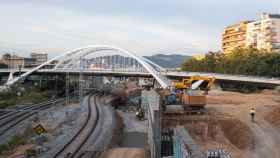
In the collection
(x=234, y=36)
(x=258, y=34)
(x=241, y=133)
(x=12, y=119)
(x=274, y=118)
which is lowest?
(x=12, y=119)

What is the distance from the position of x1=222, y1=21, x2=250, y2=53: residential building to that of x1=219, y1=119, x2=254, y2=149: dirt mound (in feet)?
392

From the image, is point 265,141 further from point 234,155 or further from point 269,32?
point 269,32

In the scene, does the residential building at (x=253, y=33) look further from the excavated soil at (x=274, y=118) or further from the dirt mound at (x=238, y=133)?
the dirt mound at (x=238, y=133)

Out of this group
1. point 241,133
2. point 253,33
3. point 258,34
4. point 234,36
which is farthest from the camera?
point 234,36

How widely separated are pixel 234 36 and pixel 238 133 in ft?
430

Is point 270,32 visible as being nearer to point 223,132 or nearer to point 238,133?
point 223,132

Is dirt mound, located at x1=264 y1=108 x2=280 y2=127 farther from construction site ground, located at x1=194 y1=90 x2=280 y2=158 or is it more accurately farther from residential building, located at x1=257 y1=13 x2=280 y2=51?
residential building, located at x1=257 y1=13 x2=280 y2=51

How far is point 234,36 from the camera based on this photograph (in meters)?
158

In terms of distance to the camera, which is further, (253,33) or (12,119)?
(253,33)

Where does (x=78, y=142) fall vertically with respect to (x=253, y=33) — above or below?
below

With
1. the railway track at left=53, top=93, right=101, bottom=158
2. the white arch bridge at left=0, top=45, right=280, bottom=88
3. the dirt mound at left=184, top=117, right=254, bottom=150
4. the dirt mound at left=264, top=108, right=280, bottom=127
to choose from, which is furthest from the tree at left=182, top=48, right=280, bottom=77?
the dirt mound at left=184, top=117, right=254, bottom=150

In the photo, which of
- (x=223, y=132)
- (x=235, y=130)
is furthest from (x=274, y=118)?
(x=223, y=132)

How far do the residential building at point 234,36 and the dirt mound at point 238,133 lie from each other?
392 feet

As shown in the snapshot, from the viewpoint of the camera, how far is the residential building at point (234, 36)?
497 ft
